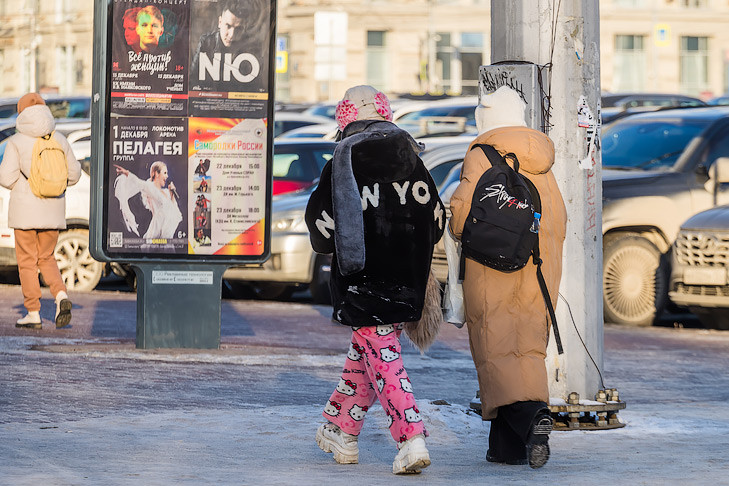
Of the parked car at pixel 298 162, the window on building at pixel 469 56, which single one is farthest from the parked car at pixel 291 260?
the window on building at pixel 469 56

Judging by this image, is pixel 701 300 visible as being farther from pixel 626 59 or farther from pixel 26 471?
pixel 626 59

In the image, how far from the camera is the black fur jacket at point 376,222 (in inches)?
241

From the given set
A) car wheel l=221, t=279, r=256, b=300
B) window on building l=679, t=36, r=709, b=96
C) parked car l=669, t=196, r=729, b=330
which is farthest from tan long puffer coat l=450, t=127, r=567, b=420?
window on building l=679, t=36, r=709, b=96

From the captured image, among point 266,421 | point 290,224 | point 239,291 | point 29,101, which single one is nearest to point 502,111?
point 266,421

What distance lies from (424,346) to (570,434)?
1299 mm

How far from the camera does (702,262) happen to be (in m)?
12.3

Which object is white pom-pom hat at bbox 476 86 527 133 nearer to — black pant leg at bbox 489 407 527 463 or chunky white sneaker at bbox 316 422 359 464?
black pant leg at bbox 489 407 527 463

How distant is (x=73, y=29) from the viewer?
2486 inches

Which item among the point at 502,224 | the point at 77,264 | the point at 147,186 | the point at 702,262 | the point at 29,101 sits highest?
the point at 29,101

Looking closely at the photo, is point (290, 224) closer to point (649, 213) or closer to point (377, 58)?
point (649, 213)

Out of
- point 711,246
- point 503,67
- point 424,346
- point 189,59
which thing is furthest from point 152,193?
point 711,246

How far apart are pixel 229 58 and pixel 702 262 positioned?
459cm

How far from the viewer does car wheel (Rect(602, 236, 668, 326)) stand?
13.0 m

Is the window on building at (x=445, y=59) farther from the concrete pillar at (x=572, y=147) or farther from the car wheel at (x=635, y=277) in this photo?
the concrete pillar at (x=572, y=147)
